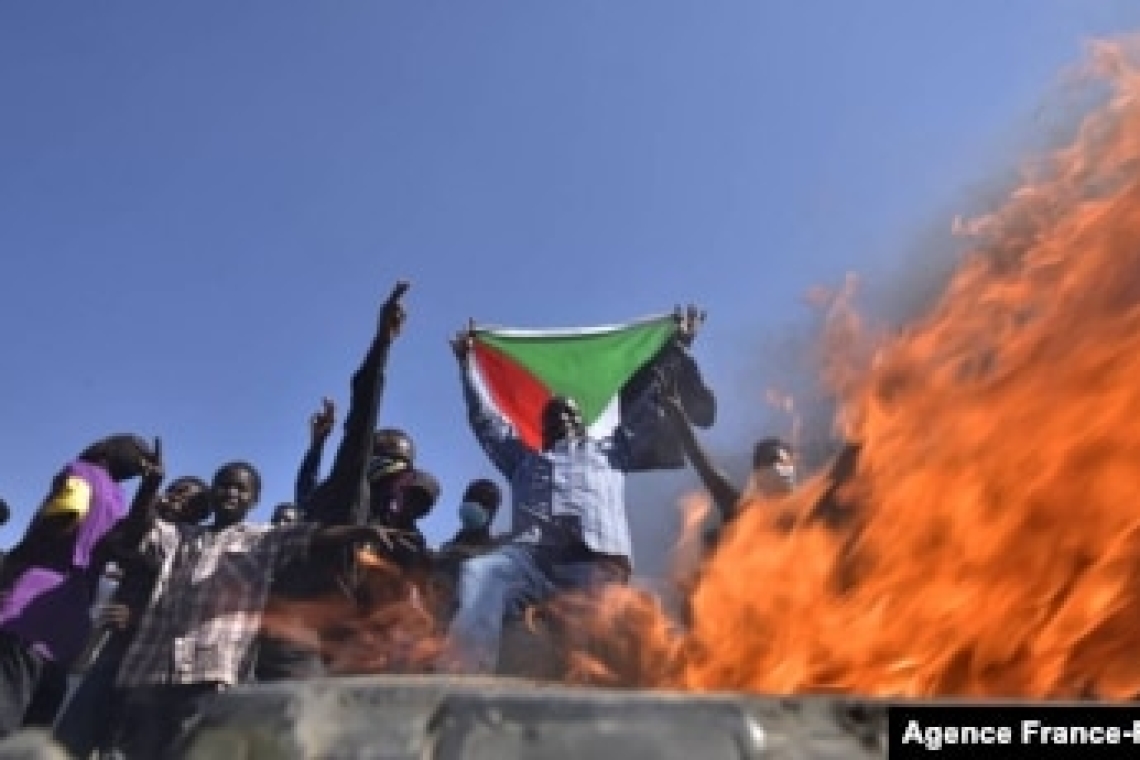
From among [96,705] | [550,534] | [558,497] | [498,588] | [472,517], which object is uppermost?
[472,517]

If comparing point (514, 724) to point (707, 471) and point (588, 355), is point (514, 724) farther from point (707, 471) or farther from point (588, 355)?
point (588, 355)

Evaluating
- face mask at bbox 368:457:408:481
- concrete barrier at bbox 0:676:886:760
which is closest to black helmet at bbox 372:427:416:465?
face mask at bbox 368:457:408:481

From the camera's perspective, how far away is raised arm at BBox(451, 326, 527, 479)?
24.7ft

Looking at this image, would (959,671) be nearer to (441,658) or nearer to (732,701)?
(732,701)

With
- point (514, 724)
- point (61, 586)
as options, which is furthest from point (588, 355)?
point (514, 724)

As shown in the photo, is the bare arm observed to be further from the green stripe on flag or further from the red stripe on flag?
the red stripe on flag

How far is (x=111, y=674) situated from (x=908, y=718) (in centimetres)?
559

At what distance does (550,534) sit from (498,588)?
458 mm

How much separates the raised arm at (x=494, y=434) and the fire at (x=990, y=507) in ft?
6.04

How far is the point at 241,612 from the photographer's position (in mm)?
6145

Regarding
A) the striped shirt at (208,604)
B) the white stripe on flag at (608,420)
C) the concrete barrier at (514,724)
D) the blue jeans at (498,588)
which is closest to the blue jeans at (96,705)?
the striped shirt at (208,604)

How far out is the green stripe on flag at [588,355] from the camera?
952cm

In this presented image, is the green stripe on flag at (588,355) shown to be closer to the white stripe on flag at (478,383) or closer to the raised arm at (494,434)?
the white stripe on flag at (478,383)

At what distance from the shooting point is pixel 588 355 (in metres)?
10.1
